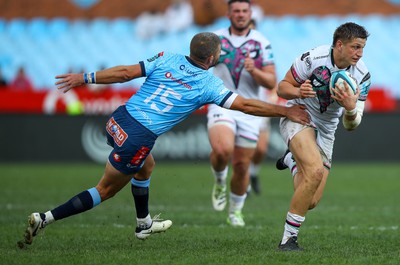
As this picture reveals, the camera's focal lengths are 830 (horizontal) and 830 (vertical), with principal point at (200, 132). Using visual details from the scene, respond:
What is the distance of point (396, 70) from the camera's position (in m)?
26.0

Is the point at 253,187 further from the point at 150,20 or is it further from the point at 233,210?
the point at 150,20

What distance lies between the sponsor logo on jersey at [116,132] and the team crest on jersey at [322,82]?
1.82 m

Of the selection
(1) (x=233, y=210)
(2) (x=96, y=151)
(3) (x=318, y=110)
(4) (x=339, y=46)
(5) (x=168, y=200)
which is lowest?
(2) (x=96, y=151)

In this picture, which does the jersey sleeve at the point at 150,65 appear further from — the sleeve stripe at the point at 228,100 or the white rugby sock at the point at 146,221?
the white rugby sock at the point at 146,221

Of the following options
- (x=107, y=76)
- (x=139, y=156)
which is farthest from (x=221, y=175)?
(x=107, y=76)

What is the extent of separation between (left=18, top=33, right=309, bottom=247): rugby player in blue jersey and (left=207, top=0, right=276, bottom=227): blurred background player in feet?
9.02

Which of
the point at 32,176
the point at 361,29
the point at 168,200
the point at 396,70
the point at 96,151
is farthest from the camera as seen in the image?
the point at 396,70

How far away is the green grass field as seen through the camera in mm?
7141

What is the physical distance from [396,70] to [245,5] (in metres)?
16.2

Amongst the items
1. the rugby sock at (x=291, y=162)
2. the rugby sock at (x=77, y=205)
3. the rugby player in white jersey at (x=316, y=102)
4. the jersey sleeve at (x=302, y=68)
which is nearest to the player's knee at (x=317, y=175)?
the rugby player in white jersey at (x=316, y=102)

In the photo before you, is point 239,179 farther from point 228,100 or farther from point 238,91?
point 228,100

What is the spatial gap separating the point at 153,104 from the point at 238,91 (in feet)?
10.9

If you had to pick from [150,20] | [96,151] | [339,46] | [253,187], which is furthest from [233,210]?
[150,20]

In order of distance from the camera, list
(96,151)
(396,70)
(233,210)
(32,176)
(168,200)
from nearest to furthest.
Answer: (233,210), (168,200), (32,176), (96,151), (396,70)
